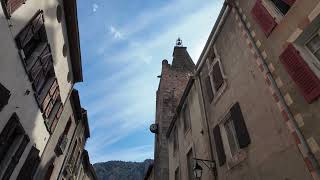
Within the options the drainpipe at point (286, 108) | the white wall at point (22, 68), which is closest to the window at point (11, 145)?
the white wall at point (22, 68)

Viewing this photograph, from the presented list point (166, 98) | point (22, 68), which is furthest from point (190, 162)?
point (166, 98)

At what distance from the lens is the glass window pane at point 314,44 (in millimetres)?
5262

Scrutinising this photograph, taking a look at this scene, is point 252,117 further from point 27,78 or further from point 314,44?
point 27,78

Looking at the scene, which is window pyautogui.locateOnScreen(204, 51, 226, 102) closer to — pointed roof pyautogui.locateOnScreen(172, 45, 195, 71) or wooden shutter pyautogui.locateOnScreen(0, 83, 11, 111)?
wooden shutter pyautogui.locateOnScreen(0, 83, 11, 111)

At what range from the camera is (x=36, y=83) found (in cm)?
968

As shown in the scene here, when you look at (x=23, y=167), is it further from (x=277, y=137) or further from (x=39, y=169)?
(x=277, y=137)

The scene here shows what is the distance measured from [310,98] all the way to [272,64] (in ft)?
5.36

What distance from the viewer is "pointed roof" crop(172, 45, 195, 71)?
24780mm

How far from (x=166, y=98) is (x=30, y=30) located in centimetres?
1464

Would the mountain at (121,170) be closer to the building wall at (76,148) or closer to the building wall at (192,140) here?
the building wall at (76,148)

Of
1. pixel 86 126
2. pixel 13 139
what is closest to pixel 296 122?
pixel 13 139

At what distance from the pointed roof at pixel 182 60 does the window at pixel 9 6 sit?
1789 cm

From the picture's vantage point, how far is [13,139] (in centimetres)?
848

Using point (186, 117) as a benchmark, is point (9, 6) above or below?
below
